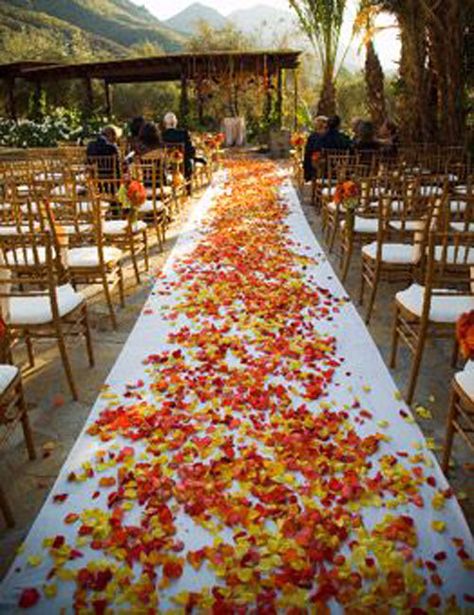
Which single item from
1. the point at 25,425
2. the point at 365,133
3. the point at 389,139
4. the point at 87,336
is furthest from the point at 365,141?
the point at 25,425

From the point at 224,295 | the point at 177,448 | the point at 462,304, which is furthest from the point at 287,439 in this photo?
the point at 224,295

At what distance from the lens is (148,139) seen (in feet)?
29.5

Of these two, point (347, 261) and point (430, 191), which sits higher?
point (430, 191)

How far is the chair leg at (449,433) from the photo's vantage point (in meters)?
2.59

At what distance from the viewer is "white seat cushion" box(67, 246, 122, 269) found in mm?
4336

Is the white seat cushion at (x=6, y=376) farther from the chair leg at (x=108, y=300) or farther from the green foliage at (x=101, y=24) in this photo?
the green foliage at (x=101, y=24)

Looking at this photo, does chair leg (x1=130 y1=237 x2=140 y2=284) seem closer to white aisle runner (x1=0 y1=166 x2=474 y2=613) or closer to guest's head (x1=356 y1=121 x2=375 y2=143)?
white aisle runner (x1=0 y1=166 x2=474 y2=613)

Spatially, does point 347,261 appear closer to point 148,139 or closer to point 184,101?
point 148,139

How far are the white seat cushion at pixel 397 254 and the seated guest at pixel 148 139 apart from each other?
5.70 meters

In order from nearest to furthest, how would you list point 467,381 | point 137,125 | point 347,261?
point 467,381
point 347,261
point 137,125

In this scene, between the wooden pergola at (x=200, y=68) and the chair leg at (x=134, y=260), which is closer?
the chair leg at (x=134, y=260)

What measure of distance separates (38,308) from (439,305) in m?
2.55

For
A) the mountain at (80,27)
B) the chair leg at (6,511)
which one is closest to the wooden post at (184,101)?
the chair leg at (6,511)

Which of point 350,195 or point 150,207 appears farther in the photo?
point 150,207
